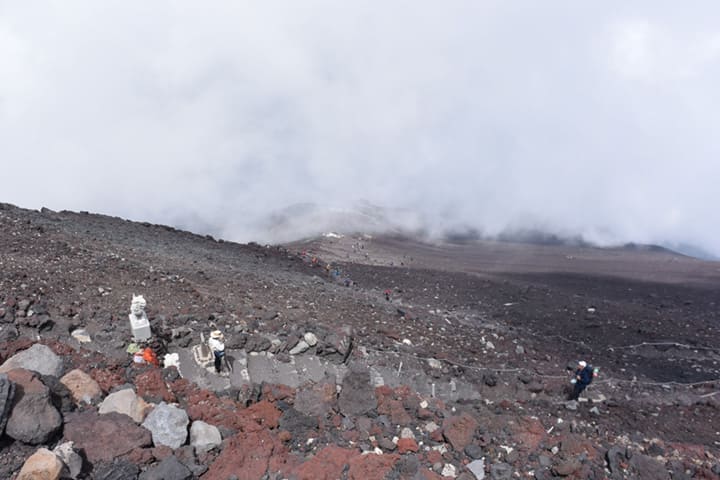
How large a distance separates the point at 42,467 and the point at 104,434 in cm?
78

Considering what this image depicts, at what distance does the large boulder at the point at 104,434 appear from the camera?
462 cm

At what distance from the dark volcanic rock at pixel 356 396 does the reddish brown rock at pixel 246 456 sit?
129 centimetres

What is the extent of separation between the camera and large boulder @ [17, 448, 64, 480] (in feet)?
13.0

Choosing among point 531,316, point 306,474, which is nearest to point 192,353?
point 306,474

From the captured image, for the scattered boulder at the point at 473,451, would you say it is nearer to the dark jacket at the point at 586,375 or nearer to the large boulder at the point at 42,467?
the dark jacket at the point at 586,375

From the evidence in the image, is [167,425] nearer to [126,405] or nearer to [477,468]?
[126,405]

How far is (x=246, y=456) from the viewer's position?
523 centimetres

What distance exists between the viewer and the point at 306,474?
5.20 metres

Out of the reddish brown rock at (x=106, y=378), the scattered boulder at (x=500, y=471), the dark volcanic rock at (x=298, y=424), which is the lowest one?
the scattered boulder at (x=500, y=471)

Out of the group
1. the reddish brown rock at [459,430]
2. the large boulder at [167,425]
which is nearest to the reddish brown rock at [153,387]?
the large boulder at [167,425]

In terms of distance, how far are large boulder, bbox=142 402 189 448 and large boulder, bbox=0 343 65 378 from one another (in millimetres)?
1404

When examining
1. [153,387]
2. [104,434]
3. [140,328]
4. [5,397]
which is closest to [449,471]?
[153,387]

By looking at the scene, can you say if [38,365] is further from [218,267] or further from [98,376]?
[218,267]

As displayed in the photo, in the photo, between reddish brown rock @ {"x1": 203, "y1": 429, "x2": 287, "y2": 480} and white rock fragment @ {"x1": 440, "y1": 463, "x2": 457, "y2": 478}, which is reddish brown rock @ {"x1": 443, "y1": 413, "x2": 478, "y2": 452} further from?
reddish brown rock @ {"x1": 203, "y1": 429, "x2": 287, "y2": 480}
